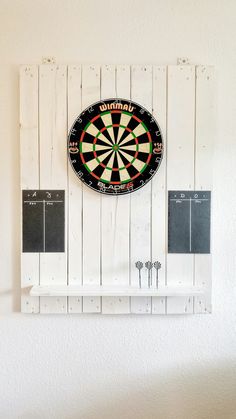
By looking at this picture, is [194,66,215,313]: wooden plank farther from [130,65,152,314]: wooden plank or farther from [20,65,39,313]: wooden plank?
[20,65,39,313]: wooden plank

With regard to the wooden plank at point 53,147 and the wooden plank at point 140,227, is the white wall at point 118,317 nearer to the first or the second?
the wooden plank at point 53,147

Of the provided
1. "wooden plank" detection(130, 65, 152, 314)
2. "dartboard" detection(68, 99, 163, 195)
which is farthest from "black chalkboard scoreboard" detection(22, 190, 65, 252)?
"wooden plank" detection(130, 65, 152, 314)

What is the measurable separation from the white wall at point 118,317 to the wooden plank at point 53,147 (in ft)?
0.27

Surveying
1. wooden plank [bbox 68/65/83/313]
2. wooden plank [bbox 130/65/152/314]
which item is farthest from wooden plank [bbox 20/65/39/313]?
wooden plank [bbox 130/65/152/314]

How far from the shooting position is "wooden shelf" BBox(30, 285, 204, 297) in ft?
4.43

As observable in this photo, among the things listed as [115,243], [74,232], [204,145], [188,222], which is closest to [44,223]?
[74,232]

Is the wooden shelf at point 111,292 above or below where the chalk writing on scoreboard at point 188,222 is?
below

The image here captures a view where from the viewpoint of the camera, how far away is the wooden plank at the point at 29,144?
1.41 metres

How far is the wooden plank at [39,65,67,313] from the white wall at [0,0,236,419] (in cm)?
8

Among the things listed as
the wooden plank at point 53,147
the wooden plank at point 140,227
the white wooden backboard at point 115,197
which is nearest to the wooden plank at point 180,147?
the white wooden backboard at point 115,197

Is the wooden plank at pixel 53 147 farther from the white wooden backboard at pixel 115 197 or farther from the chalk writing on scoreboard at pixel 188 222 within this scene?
the chalk writing on scoreboard at pixel 188 222

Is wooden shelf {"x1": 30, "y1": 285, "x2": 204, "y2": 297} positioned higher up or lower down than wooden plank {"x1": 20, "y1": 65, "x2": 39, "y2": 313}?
lower down

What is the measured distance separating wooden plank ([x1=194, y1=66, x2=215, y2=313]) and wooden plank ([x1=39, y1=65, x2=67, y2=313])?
0.59 m

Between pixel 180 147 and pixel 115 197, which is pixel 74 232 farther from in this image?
pixel 180 147
